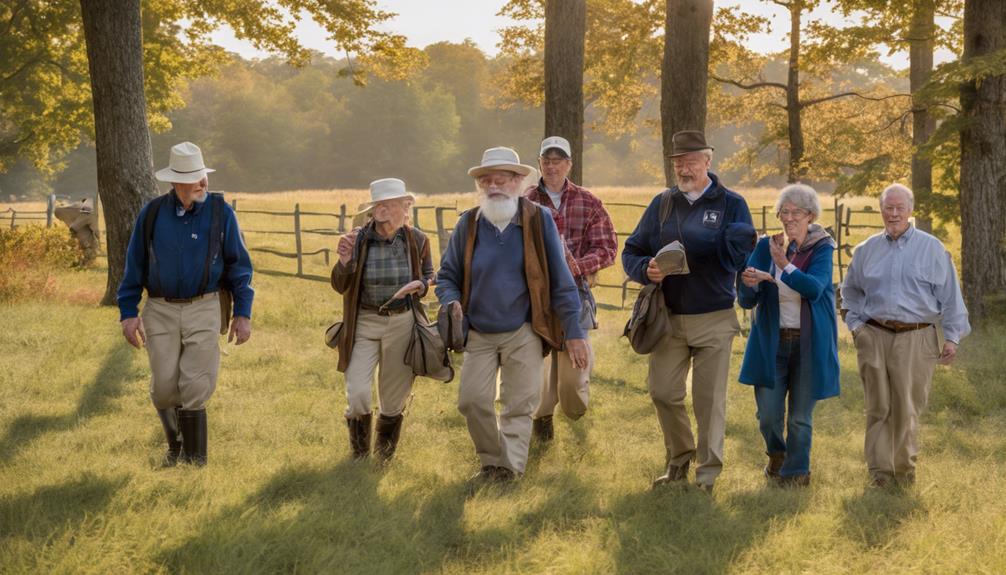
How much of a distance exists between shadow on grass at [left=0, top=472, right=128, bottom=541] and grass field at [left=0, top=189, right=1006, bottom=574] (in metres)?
0.01

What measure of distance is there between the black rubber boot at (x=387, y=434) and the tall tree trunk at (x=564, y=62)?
493cm

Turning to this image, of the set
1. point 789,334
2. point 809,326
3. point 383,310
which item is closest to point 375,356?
point 383,310

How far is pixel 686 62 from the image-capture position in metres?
10.1

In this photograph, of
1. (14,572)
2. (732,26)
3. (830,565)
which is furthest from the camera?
(732,26)

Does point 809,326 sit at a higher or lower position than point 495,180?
lower

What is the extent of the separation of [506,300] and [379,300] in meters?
1.00

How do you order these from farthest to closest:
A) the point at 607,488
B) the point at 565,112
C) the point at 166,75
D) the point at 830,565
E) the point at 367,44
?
the point at 166,75 → the point at 367,44 → the point at 565,112 → the point at 607,488 → the point at 830,565

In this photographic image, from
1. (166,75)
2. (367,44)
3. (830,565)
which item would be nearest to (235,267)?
(830,565)

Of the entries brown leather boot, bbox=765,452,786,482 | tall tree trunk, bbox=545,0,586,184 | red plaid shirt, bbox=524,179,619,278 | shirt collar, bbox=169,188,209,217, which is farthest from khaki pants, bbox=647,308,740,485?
tall tree trunk, bbox=545,0,586,184

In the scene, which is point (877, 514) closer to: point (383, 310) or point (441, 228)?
point (383, 310)

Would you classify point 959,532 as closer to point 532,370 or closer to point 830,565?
point 830,565

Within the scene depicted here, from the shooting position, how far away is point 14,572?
12.9ft

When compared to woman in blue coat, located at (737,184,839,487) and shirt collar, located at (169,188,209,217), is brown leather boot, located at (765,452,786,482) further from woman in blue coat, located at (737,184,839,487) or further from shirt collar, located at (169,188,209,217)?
shirt collar, located at (169,188,209,217)

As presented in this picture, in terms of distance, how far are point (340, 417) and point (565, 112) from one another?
4492mm
